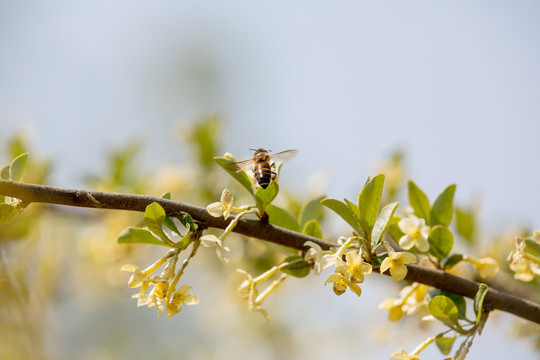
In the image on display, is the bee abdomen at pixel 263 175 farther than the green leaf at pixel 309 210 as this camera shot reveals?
No

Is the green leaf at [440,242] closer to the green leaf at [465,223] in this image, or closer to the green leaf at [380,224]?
the green leaf at [380,224]

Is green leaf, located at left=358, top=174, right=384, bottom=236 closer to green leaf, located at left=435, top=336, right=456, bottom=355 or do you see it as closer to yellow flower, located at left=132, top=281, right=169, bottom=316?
green leaf, located at left=435, top=336, right=456, bottom=355

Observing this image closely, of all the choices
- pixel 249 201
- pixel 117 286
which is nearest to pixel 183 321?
pixel 117 286

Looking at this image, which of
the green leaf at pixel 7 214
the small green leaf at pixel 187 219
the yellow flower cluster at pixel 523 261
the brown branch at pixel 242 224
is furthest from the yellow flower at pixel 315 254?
the green leaf at pixel 7 214

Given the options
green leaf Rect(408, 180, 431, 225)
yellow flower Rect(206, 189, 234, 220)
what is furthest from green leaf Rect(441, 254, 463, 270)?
yellow flower Rect(206, 189, 234, 220)

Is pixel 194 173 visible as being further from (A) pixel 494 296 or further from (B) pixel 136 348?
(B) pixel 136 348

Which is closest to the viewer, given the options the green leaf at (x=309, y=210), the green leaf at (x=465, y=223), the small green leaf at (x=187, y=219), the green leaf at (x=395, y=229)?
the small green leaf at (x=187, y=219)

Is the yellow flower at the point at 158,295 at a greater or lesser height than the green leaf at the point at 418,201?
lesser
